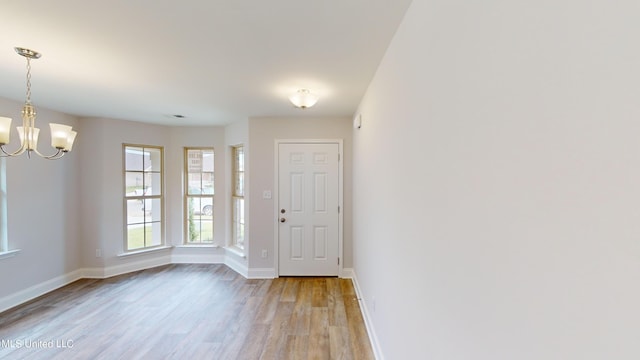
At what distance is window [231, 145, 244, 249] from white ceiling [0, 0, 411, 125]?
57.7 inches

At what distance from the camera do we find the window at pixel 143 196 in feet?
14.7

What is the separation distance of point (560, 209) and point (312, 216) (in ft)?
12.3

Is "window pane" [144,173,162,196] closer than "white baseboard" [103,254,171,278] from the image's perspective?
No

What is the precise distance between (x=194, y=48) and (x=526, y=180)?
210 centimetres

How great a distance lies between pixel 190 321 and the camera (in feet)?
9.50

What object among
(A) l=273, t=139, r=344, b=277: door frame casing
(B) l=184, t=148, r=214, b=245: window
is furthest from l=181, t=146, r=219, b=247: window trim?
(A) l=273, t=139, r=344, b=277: door frame casing

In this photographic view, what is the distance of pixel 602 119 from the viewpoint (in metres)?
0.45

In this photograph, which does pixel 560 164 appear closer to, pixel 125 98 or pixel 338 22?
pixel 338 22

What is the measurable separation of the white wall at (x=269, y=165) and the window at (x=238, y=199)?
499mm

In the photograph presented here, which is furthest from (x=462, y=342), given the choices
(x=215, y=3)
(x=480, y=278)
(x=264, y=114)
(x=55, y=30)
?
(x=264, y=114)

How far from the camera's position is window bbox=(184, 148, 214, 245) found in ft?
16.1

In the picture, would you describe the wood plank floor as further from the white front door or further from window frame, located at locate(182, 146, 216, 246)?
window frame, located at locate(182, 146, 216, 246)

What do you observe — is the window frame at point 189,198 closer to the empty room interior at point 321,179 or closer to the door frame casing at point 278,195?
the empty room interior at point 321,179

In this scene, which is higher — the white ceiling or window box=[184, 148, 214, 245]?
the white ceiling
